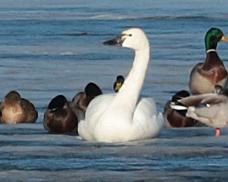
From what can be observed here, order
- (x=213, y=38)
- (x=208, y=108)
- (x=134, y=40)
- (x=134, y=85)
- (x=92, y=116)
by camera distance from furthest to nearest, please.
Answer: (x=213, y=38)
(x=208, y=108)
(x=134, y=40)
(x=134, y=85)
(x=92, y=116)

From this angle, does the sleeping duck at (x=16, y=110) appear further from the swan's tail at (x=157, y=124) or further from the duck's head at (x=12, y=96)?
the swan's tail at (x=157, y=124)

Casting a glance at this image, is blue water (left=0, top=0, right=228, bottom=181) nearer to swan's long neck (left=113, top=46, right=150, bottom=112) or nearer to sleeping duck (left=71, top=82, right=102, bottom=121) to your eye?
sleeping duck (left=71, top=82, right=102, bottom=121)

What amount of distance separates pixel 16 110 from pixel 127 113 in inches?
83.8

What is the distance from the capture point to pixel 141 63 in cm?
1048

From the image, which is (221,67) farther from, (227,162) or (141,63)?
(227,162)

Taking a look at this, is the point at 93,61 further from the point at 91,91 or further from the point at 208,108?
the point at 208,108

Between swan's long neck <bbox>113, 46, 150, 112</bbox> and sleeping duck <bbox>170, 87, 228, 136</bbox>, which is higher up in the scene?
swan's long neck <bbox>113, 46, 150, 112</bbox>

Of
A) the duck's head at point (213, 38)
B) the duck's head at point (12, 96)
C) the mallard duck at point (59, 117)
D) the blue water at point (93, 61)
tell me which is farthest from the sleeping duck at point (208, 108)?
the duck's head at point (213, 38)

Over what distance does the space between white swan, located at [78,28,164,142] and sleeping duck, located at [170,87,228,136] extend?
564mm

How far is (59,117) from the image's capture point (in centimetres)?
1117

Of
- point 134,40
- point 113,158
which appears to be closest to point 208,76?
point 134,40

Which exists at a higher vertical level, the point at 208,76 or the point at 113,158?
the point at 208,76

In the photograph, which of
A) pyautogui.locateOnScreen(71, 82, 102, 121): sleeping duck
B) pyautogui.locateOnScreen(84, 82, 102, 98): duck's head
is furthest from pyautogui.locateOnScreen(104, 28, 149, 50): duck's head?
pyautogui.locateOnScreen(84, 82, 102, 98): duck's head

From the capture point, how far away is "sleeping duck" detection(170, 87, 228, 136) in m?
10.6
